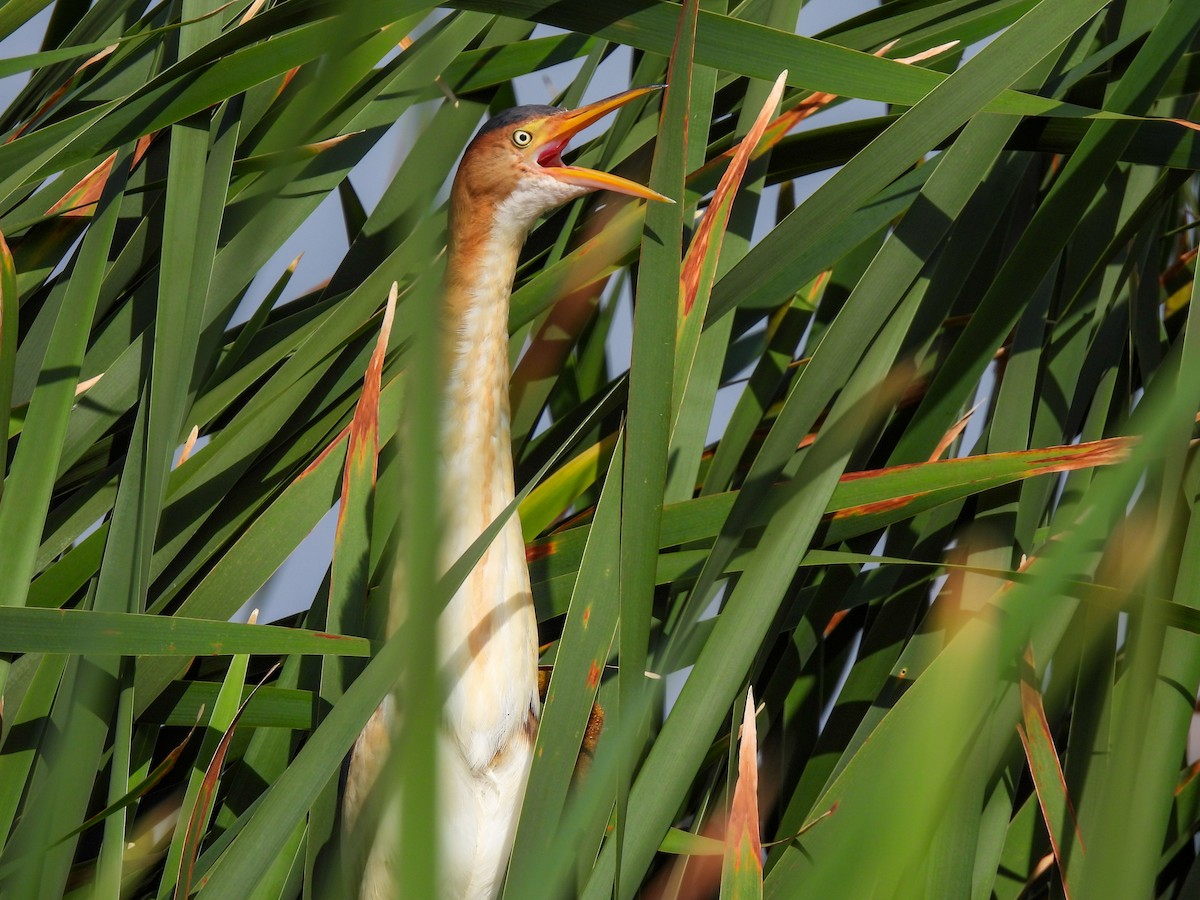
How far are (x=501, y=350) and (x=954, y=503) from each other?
1.65ft

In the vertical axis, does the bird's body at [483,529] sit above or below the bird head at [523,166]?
below

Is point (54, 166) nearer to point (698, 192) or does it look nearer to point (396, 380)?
point (396, 380)

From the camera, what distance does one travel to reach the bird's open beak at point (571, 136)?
1134mm

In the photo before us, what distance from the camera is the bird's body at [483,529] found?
1078 mm

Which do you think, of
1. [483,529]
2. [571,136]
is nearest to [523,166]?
[571,136]

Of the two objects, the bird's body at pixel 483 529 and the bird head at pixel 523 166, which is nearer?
the bird's body at pixel 483 529

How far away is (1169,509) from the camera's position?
82cm

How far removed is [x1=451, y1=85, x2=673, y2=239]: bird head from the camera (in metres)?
1.19

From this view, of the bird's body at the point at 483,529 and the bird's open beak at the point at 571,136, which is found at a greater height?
the bird's open beak at the point at 571,136

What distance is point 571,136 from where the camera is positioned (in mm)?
1237

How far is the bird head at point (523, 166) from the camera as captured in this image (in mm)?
1190

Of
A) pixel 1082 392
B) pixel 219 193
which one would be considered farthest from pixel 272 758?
pixel 1082 392

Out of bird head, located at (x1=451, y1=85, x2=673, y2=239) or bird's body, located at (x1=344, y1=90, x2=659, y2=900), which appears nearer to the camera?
bird's body, located at (x1=344, y1=90, x2=659, y2=900)

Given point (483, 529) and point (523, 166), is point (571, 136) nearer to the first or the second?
point (523, 166)
